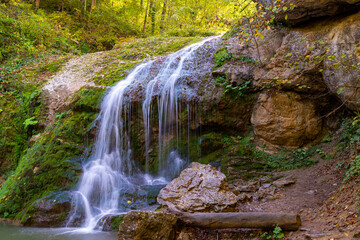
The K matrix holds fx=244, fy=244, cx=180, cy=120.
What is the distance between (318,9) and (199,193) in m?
5.34

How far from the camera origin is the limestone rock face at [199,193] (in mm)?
4438

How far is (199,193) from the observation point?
15.7 feet

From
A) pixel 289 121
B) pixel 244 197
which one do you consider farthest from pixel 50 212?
pixel 289 121

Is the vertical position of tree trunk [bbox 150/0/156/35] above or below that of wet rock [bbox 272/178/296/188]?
above

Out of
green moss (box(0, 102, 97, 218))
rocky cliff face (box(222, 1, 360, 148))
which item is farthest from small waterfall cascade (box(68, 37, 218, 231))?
rocky cliff face (box(222, 1, 360, 148))

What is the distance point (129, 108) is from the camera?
301 inches

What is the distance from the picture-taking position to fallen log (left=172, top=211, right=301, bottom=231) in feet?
11.4

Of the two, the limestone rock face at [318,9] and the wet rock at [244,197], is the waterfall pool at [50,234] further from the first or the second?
the limestone rock face at [318,9]

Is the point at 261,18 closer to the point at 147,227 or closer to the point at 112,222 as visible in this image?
the point at 147,227

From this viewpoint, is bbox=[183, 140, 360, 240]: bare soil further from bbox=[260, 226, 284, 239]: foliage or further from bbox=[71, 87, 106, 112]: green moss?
bbox=[71, 87, 106, 112]: green moss

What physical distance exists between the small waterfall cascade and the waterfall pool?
2.97 ft

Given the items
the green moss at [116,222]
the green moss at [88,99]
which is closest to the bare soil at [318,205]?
the green moss at [116,222]

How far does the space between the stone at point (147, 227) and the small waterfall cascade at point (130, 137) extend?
6.57 ft

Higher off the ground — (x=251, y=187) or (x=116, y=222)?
(x=251, y=187)
